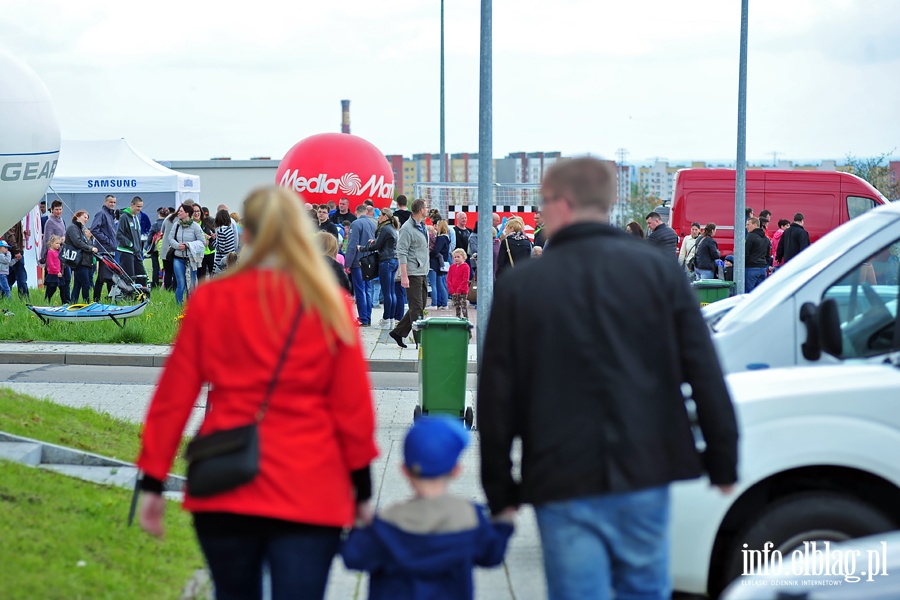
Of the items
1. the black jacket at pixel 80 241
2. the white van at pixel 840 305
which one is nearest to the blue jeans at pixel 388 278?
the black jacket at pixel 80 241

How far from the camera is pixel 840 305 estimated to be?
5543 millimetres

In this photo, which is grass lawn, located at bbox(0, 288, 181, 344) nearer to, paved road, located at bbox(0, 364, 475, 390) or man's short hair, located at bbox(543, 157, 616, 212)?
paved road, located at bbox(0, 364, 475, 390)

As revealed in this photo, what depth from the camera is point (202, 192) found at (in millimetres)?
44250

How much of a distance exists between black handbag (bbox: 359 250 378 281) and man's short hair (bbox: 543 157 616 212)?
13733 mm

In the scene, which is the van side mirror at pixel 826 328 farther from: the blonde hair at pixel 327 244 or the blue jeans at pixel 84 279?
the blue jeans at pixel 84 279

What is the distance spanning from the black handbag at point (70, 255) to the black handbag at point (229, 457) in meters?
16.0

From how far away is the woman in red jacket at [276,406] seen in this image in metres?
3.05

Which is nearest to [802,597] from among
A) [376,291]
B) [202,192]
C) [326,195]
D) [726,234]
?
[376,291]

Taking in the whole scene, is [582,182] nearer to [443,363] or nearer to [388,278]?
[443,363]

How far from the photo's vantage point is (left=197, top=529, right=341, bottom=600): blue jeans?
3.07 m

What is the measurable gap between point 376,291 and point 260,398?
1959 cm

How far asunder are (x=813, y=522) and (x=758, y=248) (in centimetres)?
1675

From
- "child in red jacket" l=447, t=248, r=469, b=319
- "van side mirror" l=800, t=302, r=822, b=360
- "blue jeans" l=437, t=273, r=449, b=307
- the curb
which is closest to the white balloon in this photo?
the curb

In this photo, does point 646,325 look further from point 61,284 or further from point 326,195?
point 326,195
